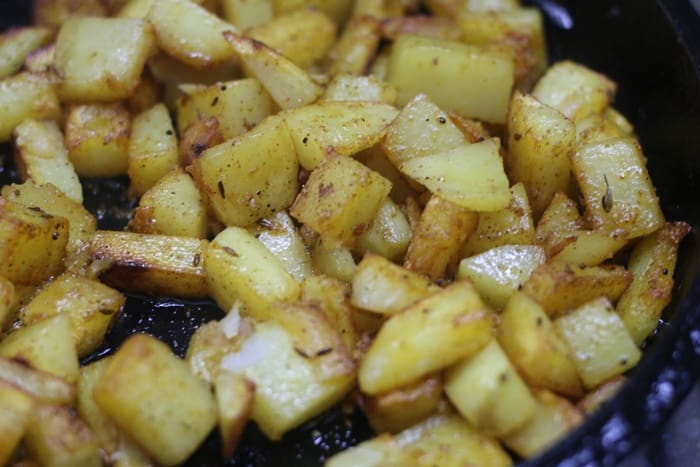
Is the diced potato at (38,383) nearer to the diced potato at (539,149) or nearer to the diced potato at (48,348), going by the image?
the diced potato at (48,348)

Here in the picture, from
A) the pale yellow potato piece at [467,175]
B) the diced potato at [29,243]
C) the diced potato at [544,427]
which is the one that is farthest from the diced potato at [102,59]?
the diced potato at [544,427]

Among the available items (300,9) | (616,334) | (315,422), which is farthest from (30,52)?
(616,334)

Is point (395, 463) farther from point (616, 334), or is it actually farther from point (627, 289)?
point (627, 289)

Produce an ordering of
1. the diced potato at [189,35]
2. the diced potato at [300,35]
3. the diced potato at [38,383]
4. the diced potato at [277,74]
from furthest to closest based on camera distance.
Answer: the diced potato at [300,35], the diced potato at [189,35], the diced potato at [277,74], the diced potato at [38,383]

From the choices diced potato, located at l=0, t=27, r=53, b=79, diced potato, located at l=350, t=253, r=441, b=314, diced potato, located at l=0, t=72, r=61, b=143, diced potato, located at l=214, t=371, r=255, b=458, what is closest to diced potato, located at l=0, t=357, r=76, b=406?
diced potato, located at l=214, t=371, r=255, b=458

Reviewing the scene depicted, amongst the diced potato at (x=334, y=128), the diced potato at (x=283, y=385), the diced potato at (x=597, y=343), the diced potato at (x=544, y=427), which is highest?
the diced potato at (x=334, y=128)
